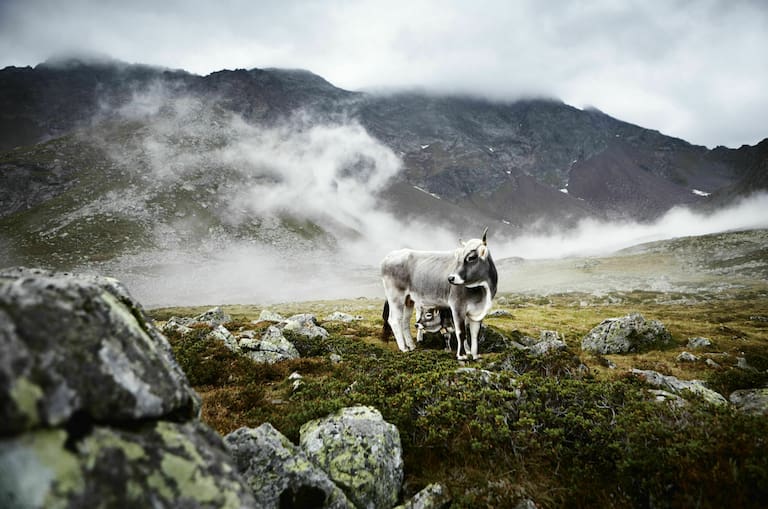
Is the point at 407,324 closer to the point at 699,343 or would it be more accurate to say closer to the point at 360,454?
the point at 360,454

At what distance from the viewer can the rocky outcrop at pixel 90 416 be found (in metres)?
1.98

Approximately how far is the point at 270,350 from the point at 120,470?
1075 centimetres

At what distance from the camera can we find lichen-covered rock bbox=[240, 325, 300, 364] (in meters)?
12.1

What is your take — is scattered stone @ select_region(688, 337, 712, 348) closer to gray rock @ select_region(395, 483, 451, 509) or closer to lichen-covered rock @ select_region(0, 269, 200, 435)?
gray rock @ select_region(395, 483, 451, 509)

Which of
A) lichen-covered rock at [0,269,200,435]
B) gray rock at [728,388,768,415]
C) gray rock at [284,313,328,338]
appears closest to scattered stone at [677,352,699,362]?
gray rock at [728,388,768,415]

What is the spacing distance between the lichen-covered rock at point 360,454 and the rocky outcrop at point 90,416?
2.31 m

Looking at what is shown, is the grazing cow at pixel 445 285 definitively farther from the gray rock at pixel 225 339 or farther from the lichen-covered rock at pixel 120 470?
the lichen-covered rock at pixel 120 470

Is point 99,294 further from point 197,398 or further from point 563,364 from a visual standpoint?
point 563,364

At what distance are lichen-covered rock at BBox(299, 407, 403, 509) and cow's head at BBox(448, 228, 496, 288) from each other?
23.9 ft

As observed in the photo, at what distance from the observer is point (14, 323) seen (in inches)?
84.7

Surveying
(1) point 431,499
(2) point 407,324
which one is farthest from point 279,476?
(2) point 407,324

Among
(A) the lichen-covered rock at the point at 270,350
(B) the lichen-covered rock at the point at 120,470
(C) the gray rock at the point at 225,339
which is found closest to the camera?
(B) the lichen-covered rock at the point at 120,470

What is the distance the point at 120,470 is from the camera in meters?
2.28

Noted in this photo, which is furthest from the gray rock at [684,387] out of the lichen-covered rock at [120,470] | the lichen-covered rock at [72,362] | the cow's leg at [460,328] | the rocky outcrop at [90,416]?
the lichen-covered rock at [72,362]
